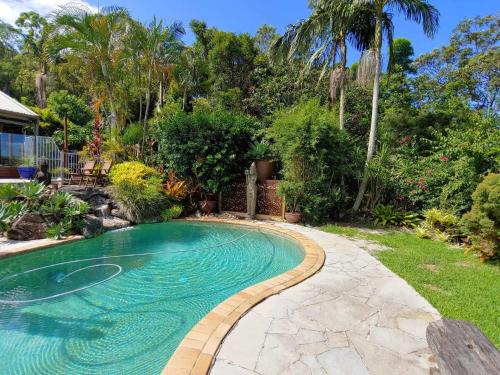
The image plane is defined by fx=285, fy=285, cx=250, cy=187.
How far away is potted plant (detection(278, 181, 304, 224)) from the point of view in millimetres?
7891

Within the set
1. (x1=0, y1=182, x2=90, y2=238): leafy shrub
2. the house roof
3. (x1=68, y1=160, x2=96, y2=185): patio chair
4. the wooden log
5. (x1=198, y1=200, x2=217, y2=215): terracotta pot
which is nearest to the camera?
the wooden log

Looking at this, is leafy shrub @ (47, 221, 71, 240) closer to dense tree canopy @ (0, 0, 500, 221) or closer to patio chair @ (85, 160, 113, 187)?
patio chair @ (85, 160, 113, 187)

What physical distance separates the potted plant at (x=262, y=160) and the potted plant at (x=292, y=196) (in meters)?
1.11

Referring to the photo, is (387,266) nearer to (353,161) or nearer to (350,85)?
(353,161)

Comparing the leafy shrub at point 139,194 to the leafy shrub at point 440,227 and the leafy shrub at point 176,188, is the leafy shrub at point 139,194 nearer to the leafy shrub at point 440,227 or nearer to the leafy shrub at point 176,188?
the leafy shrub at point 176,188

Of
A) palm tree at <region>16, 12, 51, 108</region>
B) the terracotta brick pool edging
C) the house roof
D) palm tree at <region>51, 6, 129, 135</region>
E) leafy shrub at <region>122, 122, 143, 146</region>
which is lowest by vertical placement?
the terracotta brick pool edging

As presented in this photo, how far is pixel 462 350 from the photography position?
161 centimetres

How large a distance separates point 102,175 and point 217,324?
8.29 metres

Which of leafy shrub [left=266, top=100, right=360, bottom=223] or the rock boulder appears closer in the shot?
the rock boulder

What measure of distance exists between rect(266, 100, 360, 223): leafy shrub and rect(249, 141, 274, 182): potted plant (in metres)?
0.69

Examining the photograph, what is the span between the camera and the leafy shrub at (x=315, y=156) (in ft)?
25.1

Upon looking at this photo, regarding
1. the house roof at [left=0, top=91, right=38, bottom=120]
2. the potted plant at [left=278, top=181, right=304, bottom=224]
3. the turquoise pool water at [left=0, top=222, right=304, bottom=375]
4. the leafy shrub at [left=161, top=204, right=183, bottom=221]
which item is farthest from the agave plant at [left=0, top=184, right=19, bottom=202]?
the potted plant at [left=278, top=181, right=304, bottom=224]

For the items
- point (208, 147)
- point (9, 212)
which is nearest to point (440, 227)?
point (208, 147)

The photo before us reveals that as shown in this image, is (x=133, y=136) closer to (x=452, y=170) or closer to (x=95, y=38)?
(x=95, y=38)
